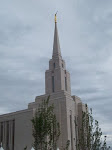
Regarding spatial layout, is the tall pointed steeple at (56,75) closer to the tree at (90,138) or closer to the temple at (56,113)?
the temple at (56,113)

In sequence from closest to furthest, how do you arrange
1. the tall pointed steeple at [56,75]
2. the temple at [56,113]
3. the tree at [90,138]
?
1. the tree at [90,138]
2. the temple at [56,113]
3. the tall pointed steeple at [56,75]

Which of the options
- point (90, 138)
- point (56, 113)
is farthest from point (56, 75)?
point (90, 138)

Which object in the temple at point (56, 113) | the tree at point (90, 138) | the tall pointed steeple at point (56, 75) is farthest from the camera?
the tall pointed steeple at point (56, 75)

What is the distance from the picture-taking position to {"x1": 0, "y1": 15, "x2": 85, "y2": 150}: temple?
45.4 m

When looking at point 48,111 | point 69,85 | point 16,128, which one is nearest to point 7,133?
point 16,128

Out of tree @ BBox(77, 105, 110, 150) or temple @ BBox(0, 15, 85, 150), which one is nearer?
tree @ BBox(77, 105, 110, 150)

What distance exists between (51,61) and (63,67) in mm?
2911

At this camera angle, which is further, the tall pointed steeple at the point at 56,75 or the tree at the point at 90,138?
the tall pointed steeple at the point at 56,75

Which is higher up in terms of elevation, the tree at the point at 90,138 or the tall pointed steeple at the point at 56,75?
the tall pointed steeple at the point at 56,75

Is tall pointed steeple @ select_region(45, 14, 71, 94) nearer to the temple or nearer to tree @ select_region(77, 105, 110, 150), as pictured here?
the temple

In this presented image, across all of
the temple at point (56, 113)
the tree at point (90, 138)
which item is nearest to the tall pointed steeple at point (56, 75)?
the temple at point (56, 113)

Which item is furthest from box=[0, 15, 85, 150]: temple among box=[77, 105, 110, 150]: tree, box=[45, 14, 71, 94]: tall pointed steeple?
box=[77, 105, 110, 150]: tree

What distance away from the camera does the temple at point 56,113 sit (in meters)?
45.4

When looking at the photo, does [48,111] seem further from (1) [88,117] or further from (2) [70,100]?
(2) [70,100]
